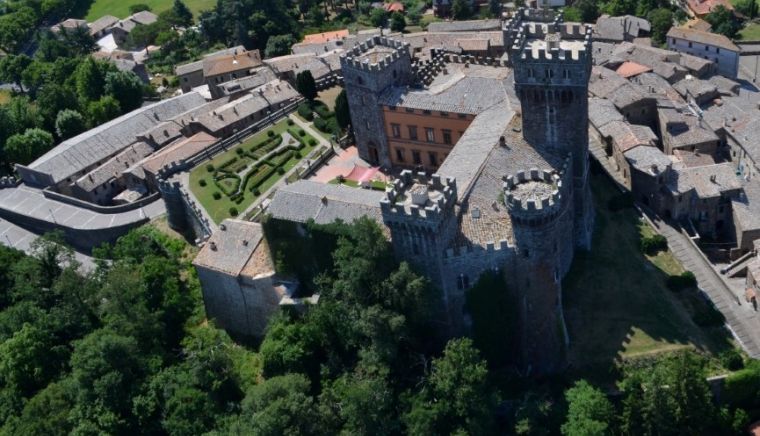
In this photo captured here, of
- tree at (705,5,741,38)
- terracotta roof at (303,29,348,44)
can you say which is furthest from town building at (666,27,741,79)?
terracotta roof at (303,29,348,44)

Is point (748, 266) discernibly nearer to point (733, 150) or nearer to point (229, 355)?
point (733, 150)

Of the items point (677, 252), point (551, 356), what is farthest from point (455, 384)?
point (677, 252)

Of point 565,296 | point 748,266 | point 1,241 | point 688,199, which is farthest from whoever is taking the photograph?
point 1,241

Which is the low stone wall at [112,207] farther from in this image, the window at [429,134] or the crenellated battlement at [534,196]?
the crenellated battlement at [534,196]

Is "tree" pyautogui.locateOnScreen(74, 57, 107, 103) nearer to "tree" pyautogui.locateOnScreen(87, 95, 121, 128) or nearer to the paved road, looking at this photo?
"tree" pyautogui.locateOnScreen(87, 95, 121, 128)

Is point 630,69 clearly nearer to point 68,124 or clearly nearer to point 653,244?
point 653,244

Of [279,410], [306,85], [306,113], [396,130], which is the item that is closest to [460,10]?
[306,85]
